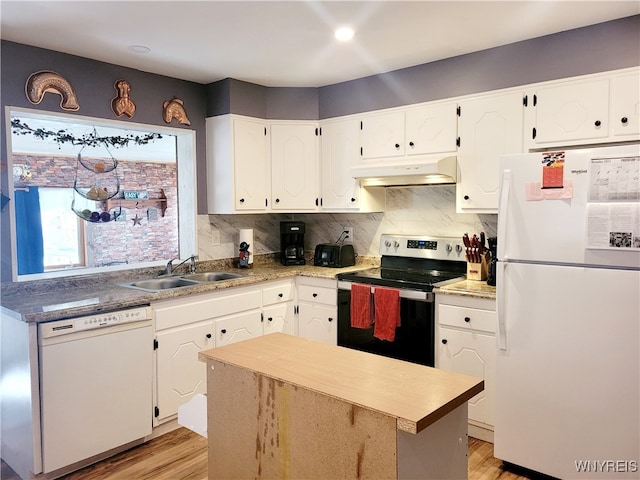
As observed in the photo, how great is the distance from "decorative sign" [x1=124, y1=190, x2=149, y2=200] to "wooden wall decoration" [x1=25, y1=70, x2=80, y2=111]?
1290 millimetres

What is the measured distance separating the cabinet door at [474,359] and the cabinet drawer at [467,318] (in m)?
0.04

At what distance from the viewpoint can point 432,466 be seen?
4.76ft

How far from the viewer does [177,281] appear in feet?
11.7

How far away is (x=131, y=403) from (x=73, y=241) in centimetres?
308

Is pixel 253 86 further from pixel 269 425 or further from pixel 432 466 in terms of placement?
pixel 432 466

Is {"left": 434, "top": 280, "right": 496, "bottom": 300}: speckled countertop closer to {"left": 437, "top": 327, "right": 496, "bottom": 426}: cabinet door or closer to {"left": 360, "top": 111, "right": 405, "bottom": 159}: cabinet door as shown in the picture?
{"left": 437, "top": 327, "right": 496, "bottom": 426}: cabinet door

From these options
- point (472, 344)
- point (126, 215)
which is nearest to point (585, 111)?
point (472, 344)

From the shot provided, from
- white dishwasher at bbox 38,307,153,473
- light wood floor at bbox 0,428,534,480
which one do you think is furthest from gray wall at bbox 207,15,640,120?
light wood floor at bbox 0,428,534,480

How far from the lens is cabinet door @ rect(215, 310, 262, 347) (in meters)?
3.27

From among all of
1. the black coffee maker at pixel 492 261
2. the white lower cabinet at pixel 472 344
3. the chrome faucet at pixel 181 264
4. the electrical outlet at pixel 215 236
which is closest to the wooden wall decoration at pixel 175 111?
the electrical outlet at pixel 215 236

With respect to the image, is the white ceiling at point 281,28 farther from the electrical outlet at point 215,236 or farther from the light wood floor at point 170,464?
the light wood floor at point 170,464

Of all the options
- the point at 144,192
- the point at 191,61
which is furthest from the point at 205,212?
the point at 191,61

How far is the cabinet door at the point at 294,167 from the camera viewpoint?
12.9 ft

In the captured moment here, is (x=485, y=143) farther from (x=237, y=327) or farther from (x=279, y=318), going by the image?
(x=237, y=327)
